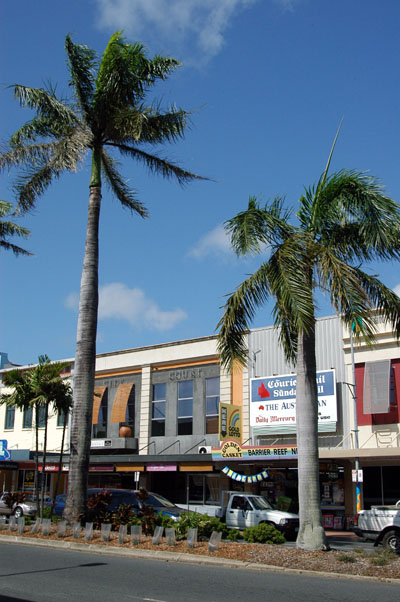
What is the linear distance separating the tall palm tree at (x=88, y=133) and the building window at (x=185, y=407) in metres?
15.9

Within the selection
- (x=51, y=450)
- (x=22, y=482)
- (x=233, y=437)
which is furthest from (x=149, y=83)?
(x=22, y=482)

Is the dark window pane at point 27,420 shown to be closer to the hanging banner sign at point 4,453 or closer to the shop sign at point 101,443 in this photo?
the hanging banner sign at point 4,453

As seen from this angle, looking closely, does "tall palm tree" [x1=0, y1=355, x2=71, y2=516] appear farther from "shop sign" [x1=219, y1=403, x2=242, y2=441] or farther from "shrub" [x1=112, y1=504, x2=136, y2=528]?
"shop sign" [x1=219, y1=403, x2=242, y2=441]

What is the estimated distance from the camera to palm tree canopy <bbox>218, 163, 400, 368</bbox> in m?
13.8

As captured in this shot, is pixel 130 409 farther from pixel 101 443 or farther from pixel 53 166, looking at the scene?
pixel 53 166

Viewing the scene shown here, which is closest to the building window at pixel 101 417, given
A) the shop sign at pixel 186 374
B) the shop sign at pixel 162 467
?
the shop sign at pixel 186 374

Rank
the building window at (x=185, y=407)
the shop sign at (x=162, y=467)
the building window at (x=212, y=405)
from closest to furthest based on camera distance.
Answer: the shop sign at (x=162, y=467)
the building window at (x=212, y=405)
the building window at (x=185, y=407)

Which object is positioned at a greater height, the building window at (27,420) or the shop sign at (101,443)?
the building window at (27,420)

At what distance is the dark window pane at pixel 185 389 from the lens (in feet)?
111

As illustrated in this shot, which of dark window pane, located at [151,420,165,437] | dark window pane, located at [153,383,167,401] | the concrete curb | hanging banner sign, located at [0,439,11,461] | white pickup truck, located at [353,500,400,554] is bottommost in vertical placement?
the concrete curb

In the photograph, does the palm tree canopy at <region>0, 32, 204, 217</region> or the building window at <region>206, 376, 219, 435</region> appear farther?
the building window at <region>206, 376, 219, 435</region>

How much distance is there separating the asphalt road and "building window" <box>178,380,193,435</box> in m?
19.9

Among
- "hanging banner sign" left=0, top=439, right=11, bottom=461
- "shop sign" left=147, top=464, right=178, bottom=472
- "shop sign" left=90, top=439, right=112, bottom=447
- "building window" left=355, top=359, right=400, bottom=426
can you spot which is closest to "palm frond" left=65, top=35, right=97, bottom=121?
"building window" left=355, top=359, right=400, bottom=426

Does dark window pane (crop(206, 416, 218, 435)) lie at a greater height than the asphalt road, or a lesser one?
greater
